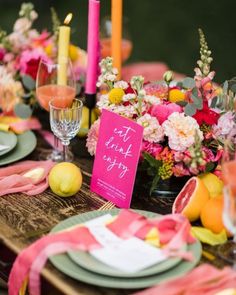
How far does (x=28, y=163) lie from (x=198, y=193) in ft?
1.78

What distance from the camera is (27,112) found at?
2002 millimetres

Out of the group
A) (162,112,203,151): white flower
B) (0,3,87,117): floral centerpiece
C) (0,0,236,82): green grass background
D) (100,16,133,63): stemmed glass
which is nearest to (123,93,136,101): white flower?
(162,112,203,151): white flower

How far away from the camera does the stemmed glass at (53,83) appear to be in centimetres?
184

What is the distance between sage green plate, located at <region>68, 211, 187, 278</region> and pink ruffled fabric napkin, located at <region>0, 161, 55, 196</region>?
398 mm

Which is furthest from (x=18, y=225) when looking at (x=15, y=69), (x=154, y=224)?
(x=15, y=69)

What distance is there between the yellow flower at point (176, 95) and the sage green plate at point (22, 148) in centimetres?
45

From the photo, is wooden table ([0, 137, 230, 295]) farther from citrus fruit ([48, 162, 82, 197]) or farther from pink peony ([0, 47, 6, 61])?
pink peony ([0, 47, 6, 61])

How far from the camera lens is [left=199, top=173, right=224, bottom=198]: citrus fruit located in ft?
4.87

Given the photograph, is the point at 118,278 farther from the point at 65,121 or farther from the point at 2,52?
the point at 2,52

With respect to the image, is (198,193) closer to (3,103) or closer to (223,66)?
(3,103)

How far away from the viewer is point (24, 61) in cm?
204

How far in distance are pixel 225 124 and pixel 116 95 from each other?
28cm

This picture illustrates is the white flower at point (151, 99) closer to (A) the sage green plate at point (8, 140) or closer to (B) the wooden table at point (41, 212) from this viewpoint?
(B) the wooden table at point (41, 212)

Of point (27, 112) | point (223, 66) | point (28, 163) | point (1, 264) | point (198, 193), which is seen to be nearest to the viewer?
point (198, 193)
